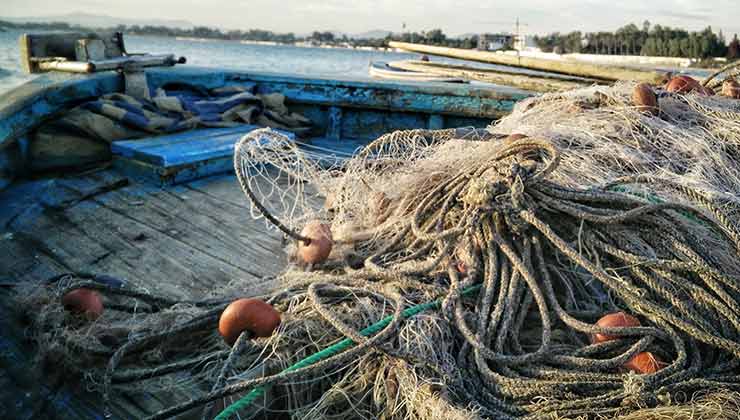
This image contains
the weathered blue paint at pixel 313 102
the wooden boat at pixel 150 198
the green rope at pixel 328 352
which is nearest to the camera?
the green rope at pixel 328 352

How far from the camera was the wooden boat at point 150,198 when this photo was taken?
198 cm

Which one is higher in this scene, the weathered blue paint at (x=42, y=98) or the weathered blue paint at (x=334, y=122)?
the weathered blue paint at (x=42, y=98)

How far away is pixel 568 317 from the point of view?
1810mm

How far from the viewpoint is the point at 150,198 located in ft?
11.4

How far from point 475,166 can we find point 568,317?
0.75 metres

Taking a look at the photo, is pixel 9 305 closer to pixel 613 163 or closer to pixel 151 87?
pixel 613 163

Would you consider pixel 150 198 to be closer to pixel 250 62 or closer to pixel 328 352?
pixel 328 352

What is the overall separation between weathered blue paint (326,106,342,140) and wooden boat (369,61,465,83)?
169cm

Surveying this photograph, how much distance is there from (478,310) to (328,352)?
1.77 ft

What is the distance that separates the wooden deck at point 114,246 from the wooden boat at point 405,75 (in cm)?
371

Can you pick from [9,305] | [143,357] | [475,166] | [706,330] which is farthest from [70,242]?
[706,330]

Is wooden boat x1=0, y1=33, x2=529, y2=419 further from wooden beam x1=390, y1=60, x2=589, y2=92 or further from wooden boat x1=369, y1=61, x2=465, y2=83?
wooden boat x1=369, y1=61, x2=465, y2=83

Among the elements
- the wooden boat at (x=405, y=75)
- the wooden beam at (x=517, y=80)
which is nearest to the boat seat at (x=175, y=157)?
the wooden beam at (x=517, y=80)

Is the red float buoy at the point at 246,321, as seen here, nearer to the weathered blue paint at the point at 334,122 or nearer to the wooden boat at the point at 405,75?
the weathered blue paint at the point at 334,122
